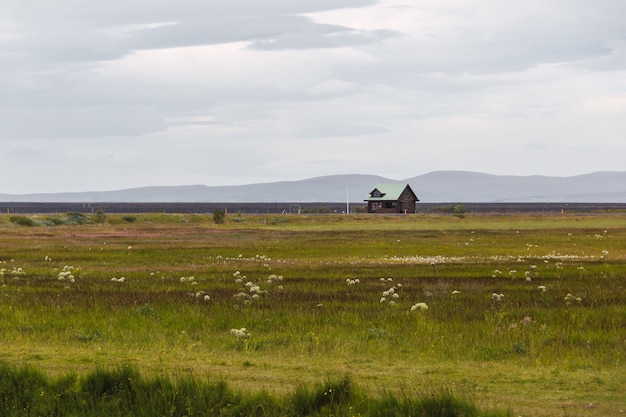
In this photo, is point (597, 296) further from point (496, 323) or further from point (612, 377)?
point (612, 377)

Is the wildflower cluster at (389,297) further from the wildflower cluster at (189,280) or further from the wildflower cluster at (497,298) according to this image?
the wildflower cluster at (189,280)

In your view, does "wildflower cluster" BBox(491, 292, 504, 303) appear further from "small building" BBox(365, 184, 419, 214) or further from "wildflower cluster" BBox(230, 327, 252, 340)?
"small building" BBox(365, 184, 419, 214)

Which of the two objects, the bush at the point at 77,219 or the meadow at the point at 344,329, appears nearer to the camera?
the meadow at the point at 344,329

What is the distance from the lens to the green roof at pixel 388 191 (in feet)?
559

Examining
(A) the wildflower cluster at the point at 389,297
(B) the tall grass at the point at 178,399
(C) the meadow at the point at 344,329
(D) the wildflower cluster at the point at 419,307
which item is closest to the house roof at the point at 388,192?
(C) the meadow at the point at 344,329

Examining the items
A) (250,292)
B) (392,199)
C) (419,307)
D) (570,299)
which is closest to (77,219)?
(392,199)

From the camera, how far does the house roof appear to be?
559ft

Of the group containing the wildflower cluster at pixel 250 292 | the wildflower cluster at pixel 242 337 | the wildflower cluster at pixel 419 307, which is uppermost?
the wildflower cluster at pixel 419 307

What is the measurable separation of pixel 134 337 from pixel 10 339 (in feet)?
12.0

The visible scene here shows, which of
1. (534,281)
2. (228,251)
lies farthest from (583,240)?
(534,281)

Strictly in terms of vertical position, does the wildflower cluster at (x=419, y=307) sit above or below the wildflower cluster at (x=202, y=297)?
above

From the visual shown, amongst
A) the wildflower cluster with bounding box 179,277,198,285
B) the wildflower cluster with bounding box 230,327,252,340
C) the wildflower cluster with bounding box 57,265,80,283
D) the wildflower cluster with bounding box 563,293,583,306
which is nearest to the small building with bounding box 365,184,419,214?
the wildflower cluster with bounding box 57,265,80,283

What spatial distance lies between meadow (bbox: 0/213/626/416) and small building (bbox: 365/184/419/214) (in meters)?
120

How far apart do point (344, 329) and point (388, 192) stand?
494 feet
